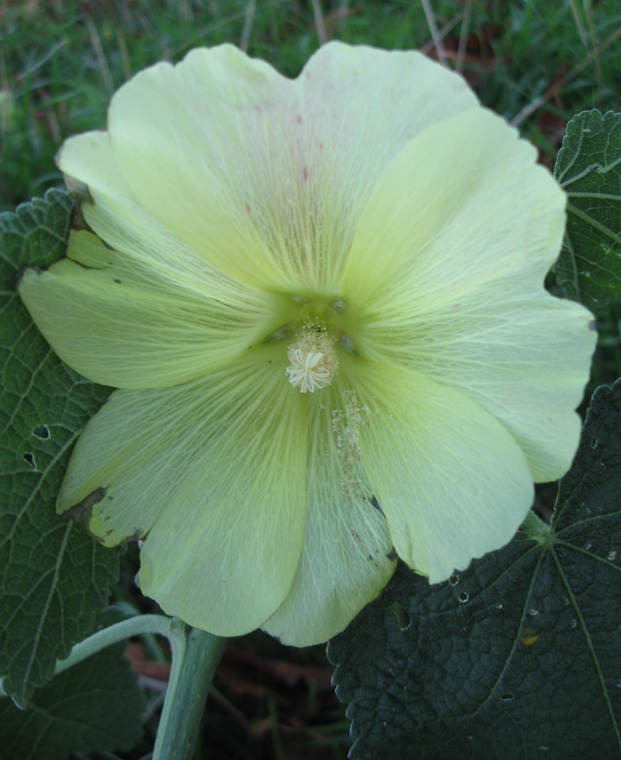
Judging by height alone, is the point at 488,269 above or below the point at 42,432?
above

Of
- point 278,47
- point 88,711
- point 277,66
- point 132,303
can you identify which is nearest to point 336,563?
point 132,303

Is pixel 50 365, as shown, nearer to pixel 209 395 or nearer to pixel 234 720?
pixel 209 395

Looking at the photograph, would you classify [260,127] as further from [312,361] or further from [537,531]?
[537,531]

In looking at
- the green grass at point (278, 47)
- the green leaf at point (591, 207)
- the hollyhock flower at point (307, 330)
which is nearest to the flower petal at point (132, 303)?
the hollyhock flower at point (307, 330)

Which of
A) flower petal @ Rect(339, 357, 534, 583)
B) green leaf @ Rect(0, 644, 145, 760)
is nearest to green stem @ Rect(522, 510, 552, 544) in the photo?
flower petal @ Rect(339, 357, 534, 583)

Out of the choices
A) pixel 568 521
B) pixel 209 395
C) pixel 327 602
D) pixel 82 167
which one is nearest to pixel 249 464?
pixel 209 395

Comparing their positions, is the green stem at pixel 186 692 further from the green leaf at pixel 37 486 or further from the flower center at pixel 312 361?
the flower center at pixel 312 361

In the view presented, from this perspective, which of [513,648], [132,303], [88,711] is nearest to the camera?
[132,303]
